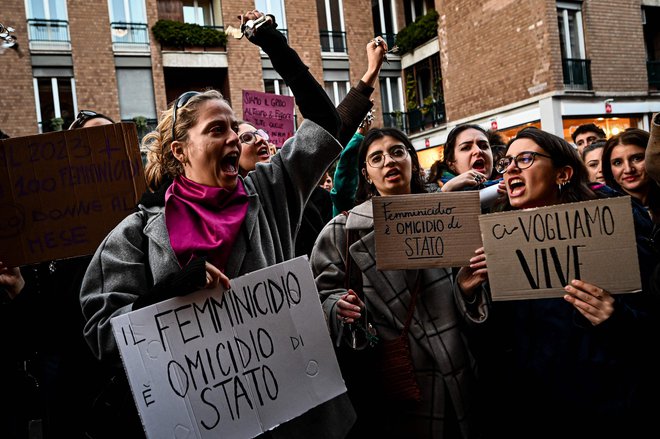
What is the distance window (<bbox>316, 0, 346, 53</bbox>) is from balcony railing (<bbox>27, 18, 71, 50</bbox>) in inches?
347

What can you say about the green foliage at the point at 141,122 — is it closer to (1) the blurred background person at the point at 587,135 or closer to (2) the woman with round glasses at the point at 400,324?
(1) the blurred background person at the point at 587,135

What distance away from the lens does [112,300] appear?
5.93 ft

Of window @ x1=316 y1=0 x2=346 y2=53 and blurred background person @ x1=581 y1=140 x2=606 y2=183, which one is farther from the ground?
window @ x1=316 y1=0 x2=346 y2=53

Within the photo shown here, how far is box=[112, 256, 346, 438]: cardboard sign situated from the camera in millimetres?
1675

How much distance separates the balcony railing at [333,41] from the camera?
20.0 m

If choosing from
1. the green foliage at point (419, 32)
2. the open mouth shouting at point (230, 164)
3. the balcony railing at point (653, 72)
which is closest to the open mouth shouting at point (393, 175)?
the open mouth shouting at point (230, 164)

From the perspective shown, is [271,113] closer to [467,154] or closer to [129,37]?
[467,154]

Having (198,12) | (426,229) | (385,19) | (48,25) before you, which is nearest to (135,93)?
(48,25)

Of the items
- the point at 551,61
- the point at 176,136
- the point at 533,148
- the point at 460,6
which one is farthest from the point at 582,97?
the point at 176,136

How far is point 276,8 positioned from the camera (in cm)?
1902

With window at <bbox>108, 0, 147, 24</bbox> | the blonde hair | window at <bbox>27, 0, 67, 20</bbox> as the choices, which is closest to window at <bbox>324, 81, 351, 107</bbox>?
window at <bbox>108, 0, 147, 24</bbox>

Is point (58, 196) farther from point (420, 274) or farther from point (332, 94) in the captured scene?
point (332, 94)

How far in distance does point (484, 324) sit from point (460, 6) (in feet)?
56.1

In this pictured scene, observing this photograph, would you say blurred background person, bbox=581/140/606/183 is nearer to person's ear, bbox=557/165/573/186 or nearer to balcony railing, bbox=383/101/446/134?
person's ear, bbox=557/165/573/186
